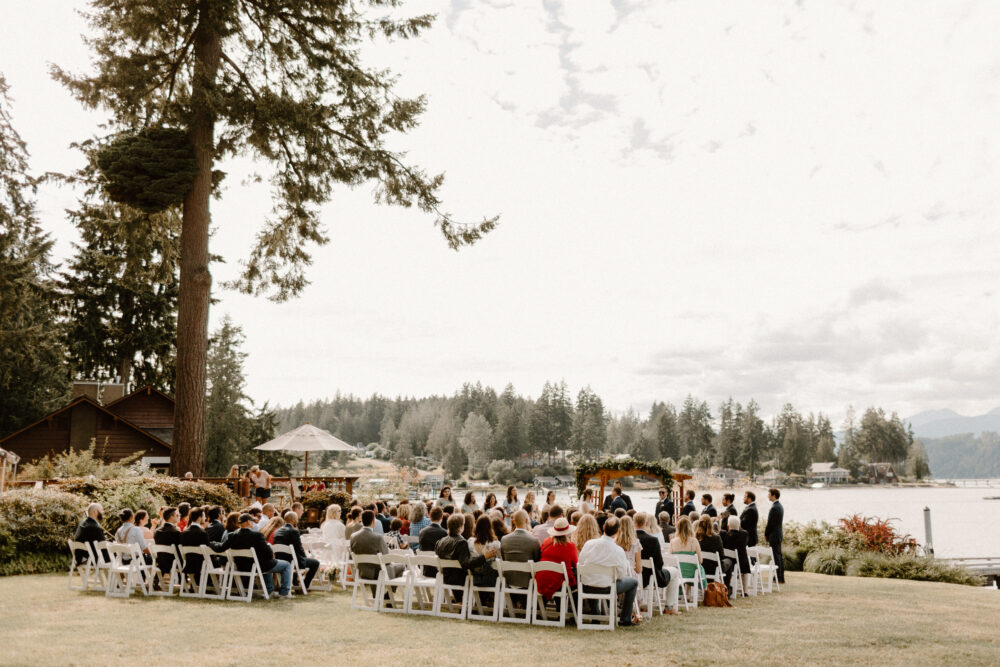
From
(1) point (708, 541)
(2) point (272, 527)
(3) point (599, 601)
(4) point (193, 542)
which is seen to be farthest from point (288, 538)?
(1) point (708, 541)

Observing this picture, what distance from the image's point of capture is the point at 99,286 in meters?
35.8

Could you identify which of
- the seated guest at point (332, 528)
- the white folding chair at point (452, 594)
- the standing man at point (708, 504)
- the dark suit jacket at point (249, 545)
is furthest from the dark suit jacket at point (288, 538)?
the standing man at point (708, 504)

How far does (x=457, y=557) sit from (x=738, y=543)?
15.4 ft

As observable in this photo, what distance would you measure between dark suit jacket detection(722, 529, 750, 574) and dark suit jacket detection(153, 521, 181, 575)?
7.67m

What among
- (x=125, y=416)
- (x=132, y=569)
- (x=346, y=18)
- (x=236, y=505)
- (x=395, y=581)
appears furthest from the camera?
(x=125, y=416)

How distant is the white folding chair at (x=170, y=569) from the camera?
980 centimetres

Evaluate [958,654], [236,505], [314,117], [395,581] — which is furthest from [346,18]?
[958,654]

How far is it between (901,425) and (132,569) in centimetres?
15826

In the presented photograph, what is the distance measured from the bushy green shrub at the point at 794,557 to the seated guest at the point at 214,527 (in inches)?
481

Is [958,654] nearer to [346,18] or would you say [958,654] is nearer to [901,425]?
[346,18]

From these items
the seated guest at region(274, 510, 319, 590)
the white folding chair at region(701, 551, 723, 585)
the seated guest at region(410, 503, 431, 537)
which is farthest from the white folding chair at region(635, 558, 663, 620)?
the seated guest at region(274, 510, 319, 590)

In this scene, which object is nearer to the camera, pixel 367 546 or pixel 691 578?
pixel 367 546

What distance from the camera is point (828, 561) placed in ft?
52.9

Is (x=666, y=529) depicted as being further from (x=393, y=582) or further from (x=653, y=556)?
(x=393, y=582)
